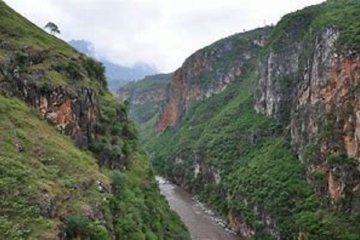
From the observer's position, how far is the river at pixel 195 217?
303 ft

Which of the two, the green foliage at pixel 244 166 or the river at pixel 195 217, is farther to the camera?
the river at pixel 195 217

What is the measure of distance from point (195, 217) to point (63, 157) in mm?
59664

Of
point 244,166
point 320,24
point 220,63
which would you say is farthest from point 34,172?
point 220,63

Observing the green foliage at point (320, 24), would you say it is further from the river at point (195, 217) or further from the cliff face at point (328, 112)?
the river at point (195, 217)

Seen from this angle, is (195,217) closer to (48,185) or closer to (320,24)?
(320,24)

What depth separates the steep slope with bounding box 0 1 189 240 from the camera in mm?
39781

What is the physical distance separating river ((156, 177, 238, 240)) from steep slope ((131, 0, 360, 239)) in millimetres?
2987

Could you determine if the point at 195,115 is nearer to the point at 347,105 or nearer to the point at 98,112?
the point at 347,105

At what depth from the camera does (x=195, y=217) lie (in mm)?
105125

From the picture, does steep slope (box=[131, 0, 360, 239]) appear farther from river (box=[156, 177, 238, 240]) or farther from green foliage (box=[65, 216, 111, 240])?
green foliage (box=[65, 216, 111, 240])

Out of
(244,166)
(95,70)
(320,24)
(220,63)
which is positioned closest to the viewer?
(95,70)

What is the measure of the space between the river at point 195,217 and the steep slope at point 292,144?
2987 millimetres

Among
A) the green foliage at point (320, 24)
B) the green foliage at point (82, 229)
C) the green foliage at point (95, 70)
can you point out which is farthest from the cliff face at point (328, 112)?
the green foliage at point (82, 229)

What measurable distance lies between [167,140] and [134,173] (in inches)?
4830
